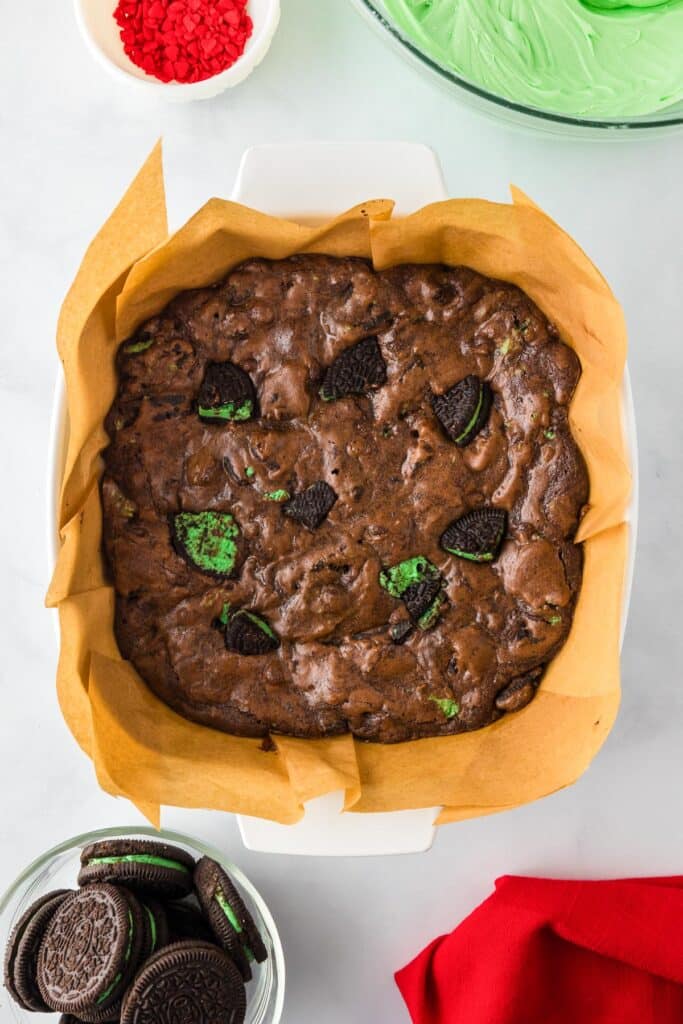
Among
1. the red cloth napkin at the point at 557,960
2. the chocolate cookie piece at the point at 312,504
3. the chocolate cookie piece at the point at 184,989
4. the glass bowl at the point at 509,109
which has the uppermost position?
the glass bowl at the point at 509,109

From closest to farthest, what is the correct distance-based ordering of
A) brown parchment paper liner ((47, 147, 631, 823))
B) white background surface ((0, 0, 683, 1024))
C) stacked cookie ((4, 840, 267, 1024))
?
brown parchment paper liner ((47, 147, 631, 823))
stacked cookie ((4, 840, 267, 1024))
white background surface ((0, 0, 683, 1024))

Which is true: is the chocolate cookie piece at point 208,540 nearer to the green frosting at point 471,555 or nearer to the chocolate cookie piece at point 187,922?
the green frosting at point 471,555

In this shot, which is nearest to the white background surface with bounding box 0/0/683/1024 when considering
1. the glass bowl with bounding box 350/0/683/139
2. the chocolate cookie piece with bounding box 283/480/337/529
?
the glass bowl with bounding box 350/0/683/139

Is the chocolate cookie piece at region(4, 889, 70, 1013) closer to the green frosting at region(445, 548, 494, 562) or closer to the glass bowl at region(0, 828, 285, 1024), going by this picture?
the glass bowl at region(0, 828, 285, 1024)

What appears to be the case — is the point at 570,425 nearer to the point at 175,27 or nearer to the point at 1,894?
the point at 175,27

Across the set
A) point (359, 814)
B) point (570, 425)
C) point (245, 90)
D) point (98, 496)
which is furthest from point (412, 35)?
point (359, 814)

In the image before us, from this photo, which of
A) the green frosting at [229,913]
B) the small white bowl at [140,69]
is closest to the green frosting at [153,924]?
the green frosting at [229,913]

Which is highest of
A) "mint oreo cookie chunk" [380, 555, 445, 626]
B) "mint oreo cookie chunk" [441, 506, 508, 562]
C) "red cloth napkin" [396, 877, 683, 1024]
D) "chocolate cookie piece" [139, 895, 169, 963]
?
"mint oreo cookie chunk" [441, 506, 508, 562]

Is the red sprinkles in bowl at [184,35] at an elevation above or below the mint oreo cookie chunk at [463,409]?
above
